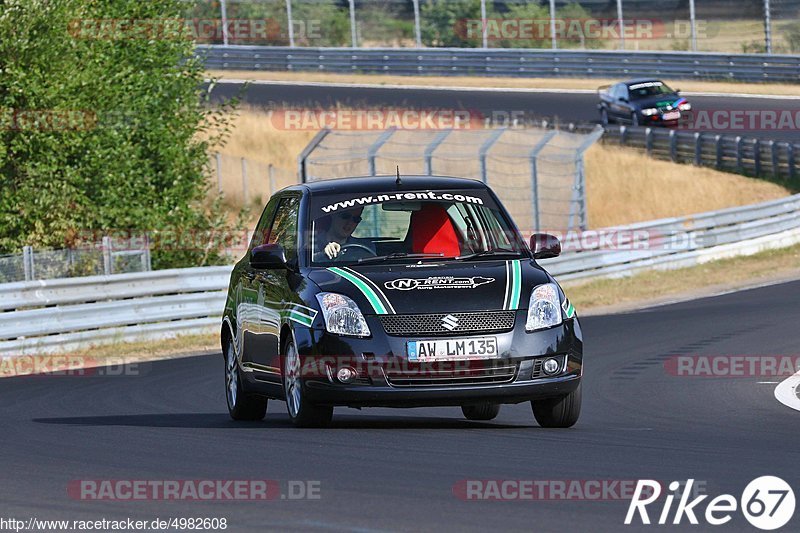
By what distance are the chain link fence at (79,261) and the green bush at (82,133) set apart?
2248mm

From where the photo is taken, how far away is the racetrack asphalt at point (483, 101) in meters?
45.8

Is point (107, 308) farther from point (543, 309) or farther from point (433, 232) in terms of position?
point (543, 309)

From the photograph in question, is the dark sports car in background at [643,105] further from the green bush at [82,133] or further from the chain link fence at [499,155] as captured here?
the green bush at [82,133]

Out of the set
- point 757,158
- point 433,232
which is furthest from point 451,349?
point 757,158

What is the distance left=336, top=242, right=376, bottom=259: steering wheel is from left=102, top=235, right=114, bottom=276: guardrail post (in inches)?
407

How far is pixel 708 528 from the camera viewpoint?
6.26m

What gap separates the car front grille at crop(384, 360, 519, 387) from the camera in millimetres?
9445

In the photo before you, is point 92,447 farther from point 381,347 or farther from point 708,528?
point 708,528

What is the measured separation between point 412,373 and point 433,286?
0.56 m

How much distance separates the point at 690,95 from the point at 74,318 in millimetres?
34555

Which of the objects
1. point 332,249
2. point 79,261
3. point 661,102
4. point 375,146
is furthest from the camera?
point 661,102

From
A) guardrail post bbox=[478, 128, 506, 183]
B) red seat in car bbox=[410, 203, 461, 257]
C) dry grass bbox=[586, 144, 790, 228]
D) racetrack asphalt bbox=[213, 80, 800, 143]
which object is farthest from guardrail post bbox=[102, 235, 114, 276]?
racetrack asphalt bbox=[213, 80, 800, 143]

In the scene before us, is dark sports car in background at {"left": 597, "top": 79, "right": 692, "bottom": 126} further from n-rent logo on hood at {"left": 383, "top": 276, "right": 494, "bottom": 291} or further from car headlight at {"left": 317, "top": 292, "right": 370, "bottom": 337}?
car headlight at {"left": 317, "top": 292, "right": 370, "bottom": 337}

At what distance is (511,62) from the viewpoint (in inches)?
2143
